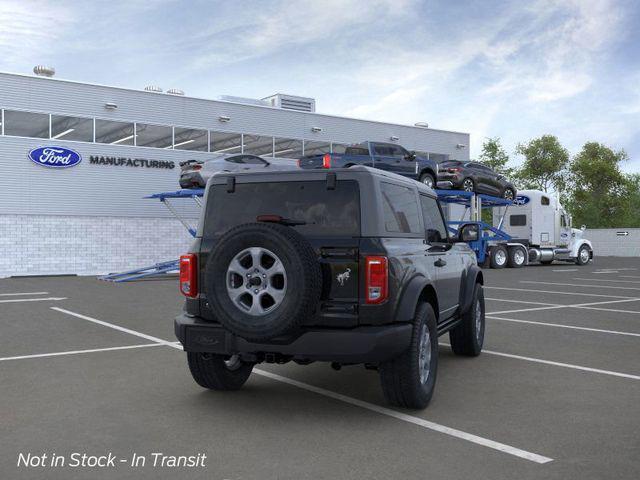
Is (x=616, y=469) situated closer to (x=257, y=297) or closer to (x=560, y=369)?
(x=257, y=297)

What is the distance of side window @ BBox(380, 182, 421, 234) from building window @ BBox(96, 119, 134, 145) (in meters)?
23.0

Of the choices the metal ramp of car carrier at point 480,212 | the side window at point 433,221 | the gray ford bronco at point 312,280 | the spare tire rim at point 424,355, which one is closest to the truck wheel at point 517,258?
the metal ramp of car carrier at point 480,212

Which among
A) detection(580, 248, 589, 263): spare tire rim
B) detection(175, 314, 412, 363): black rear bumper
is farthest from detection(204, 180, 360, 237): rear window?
detection(580, 248, 589, 263): spare tire rim

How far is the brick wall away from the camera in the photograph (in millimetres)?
25027

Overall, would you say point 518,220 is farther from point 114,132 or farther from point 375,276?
point 375,276

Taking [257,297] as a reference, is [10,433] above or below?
below

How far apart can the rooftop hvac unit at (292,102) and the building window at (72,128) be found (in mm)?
9722

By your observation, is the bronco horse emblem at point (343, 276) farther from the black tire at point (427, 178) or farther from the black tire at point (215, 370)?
the black tire at point (427, 178)

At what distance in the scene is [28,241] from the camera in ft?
82.7

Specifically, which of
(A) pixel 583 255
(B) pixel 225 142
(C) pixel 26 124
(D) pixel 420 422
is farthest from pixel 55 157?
(A) pixel 583 255

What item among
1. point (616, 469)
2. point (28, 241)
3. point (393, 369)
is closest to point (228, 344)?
point (393, 369)

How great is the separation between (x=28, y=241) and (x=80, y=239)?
1910 millimetres

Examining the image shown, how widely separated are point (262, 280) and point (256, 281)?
47mm

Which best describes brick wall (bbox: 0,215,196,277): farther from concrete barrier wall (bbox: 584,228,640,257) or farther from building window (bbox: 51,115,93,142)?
concrete barrier wall (bbox: 584,228,640,257)
